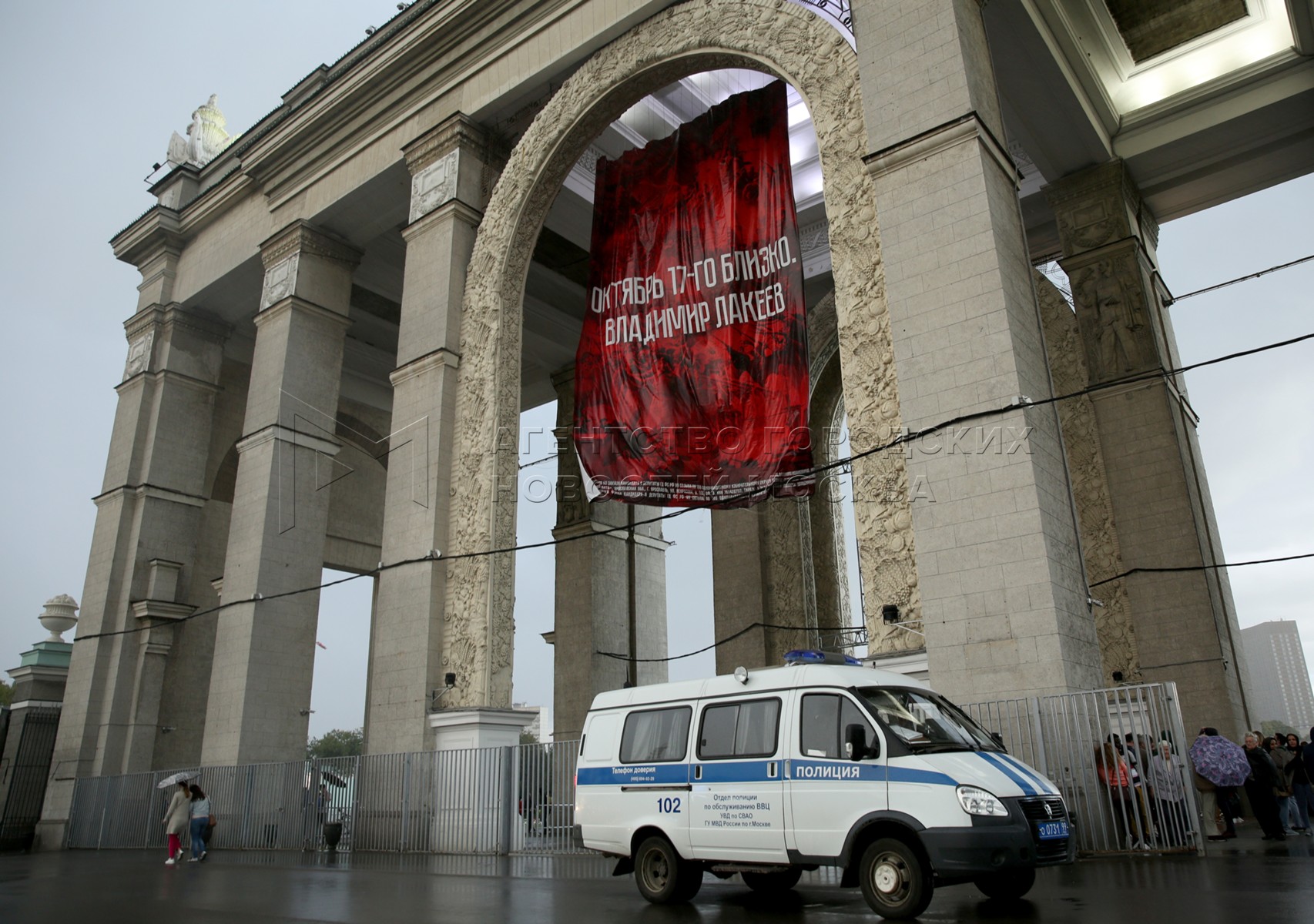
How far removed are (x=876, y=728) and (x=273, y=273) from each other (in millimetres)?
18226

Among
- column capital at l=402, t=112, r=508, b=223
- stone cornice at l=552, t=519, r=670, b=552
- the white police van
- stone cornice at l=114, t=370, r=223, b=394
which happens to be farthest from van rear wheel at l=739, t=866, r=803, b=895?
stone cornice at l=114, t=370, r=223, b=394

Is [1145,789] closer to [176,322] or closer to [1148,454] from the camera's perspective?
[1148,454]

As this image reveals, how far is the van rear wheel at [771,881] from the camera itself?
7.57 metres

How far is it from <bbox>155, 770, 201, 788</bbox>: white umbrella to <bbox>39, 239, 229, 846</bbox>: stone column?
4286 mm

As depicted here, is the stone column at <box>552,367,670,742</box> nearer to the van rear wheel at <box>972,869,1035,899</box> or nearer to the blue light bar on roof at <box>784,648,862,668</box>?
the blue light bar on roof at <box>784,648,862,668</box>

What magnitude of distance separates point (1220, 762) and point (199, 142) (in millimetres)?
26487

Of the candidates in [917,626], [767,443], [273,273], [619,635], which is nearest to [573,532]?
[619,635]

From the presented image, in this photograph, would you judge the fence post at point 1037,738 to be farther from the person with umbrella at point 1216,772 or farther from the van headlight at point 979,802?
the van headlight at point 979,802

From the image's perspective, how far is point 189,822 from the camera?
14.7 metres

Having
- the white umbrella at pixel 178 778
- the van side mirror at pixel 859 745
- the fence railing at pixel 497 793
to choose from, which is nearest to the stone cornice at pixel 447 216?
the fence railing at pixel 497 793

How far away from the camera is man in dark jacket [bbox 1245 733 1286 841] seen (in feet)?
34.6

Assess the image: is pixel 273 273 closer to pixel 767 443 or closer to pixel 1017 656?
pixel 767 443

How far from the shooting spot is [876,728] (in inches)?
260

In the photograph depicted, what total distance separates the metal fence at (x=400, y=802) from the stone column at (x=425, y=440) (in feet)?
2.18
